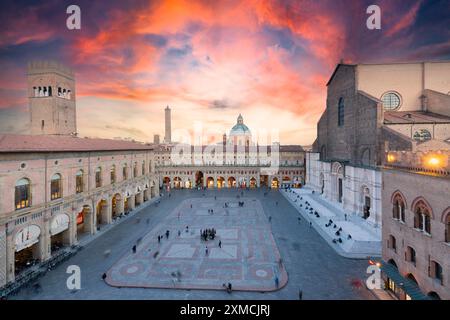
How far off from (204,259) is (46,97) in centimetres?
4329

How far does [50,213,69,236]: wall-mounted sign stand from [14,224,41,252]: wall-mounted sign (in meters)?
1.78

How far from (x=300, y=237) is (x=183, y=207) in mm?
23832

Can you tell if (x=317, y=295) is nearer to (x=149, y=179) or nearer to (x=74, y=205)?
(x=74, y=205)

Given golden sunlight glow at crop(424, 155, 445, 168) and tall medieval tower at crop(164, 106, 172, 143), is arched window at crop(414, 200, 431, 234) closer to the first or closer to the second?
golden sunlight glow at crop(424, 155, 445, 168)

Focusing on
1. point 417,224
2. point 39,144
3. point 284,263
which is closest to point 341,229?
point 284,263

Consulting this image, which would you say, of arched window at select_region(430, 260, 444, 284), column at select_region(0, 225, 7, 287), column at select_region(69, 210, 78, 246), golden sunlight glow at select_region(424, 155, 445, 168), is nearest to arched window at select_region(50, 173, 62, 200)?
column at select_region(69, 210, 78, 246)

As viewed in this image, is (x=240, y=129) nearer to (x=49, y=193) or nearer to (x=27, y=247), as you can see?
(x=49, y=193)

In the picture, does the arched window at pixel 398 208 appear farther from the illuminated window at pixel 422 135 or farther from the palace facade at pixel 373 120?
the illuminated window at pixel 422 135

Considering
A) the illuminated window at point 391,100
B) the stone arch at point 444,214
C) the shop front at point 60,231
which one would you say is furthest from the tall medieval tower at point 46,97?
the illuminated window at point 391,100

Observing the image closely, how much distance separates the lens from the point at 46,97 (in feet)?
149

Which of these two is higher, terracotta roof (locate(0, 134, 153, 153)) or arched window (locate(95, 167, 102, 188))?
terracotta roof (locate(0, 134, 153, 153))

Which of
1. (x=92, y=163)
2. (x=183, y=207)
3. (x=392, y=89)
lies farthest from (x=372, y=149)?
(x=92, y=163)

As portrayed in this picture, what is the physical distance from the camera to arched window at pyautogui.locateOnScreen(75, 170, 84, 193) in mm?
30267

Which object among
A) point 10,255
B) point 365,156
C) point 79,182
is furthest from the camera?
point 365,156
